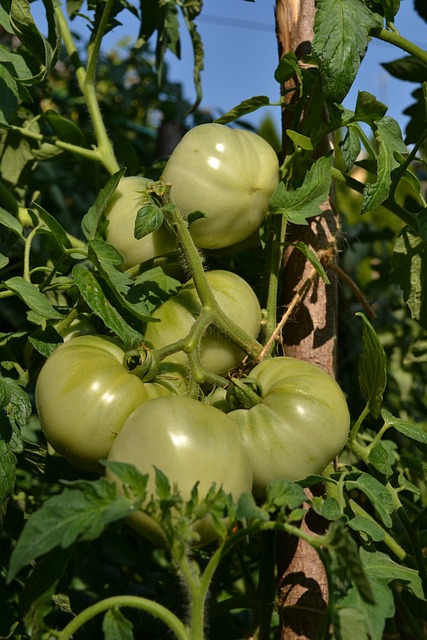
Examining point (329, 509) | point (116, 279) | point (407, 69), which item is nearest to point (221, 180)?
point (116, 279)

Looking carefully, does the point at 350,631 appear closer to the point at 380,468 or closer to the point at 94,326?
the point at 380,468

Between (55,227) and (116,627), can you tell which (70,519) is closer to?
(116,627)

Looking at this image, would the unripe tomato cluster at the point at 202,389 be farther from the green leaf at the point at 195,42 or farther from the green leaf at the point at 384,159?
the green leaf at the point at 195,42

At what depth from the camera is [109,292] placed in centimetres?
85

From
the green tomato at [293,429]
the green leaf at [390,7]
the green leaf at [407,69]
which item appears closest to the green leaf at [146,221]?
the green tomato at [293,429]

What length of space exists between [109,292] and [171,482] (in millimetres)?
277

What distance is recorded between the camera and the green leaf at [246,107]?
38.5 inches

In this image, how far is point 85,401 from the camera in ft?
2.40

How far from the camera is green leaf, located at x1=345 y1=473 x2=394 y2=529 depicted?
0.78 m

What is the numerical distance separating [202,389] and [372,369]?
20 cm

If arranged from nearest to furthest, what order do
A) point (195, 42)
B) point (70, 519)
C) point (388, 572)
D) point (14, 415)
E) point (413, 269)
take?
point (70, 519), point (388, 572), point (14, 415), point (413, 269), point (195, 42)

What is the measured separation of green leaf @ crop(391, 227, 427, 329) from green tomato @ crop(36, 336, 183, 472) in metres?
0.46

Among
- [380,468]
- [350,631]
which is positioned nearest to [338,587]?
[350,631]

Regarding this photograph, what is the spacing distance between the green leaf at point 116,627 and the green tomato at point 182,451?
0.25ft
